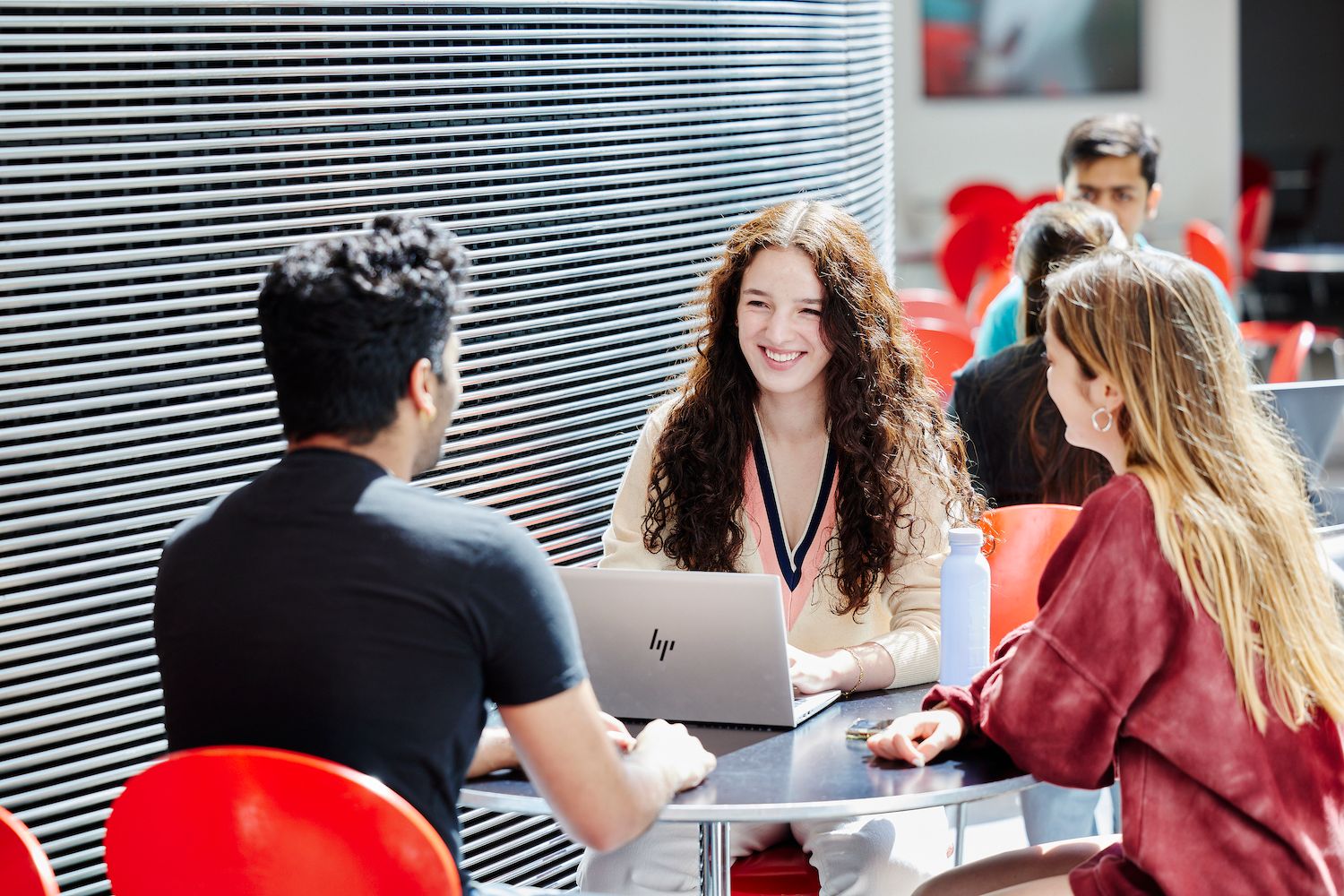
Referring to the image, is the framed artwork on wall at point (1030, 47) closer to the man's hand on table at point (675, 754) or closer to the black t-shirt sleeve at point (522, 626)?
the man's hand on table at point (675, 754)

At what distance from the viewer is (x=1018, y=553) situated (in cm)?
255

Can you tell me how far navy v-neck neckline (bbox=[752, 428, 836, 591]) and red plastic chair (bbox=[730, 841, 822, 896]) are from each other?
1.36 feet

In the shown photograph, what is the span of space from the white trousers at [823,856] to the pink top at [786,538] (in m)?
0.33

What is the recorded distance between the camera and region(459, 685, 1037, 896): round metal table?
67.4 inches

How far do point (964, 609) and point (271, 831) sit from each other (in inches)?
39.9

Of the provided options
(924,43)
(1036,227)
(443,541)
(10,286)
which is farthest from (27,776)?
(924,43)

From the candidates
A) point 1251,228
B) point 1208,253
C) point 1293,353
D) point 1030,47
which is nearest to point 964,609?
point 1293,353

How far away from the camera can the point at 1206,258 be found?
6.62 metres

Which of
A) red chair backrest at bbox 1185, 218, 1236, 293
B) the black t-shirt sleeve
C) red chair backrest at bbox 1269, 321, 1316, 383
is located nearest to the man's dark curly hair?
the black t-shirt sleeve

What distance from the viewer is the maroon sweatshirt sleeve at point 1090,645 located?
172 centimetres

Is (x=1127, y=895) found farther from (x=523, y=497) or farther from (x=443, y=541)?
(x=523, y=497)

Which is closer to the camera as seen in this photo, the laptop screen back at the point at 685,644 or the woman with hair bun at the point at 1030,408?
the laptop screen back at the point at 685,644

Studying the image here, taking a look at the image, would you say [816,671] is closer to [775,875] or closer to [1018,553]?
[775,875]

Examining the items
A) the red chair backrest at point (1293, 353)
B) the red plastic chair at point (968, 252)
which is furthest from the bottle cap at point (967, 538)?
the red plastic chair at point (968, 252)
